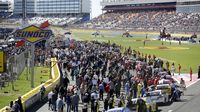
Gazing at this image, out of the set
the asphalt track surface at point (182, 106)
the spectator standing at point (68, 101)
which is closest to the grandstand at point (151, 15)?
the asphalt track surface at point (182, 106)

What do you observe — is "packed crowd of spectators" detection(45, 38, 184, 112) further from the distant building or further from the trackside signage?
the distant building

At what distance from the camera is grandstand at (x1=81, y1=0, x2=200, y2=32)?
114 metres

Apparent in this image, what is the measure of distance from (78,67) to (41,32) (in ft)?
28.1

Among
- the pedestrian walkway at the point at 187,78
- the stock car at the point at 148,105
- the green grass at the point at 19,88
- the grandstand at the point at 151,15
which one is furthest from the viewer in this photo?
the grandstand at the point at 151,15

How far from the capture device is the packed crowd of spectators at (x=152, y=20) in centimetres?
10982

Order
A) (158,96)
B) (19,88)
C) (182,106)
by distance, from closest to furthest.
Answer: (182,106) < (158,96) < (19,88)

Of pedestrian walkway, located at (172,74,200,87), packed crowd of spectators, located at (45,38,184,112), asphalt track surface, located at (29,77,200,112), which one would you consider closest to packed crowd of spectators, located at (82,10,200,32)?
pedestrian walkway, located at (172,74,200,87)

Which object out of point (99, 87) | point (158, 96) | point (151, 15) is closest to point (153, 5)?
point (151, 15)

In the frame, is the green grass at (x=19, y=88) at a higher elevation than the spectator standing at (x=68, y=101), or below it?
below

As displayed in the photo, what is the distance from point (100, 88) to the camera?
28234mm

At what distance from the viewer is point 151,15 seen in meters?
137

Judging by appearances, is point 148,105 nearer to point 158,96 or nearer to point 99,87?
point 158,96

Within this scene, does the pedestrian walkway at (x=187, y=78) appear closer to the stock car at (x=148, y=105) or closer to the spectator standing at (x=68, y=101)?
the stock car at (x=148, y=105)

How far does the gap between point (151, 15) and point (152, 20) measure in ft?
31.0
